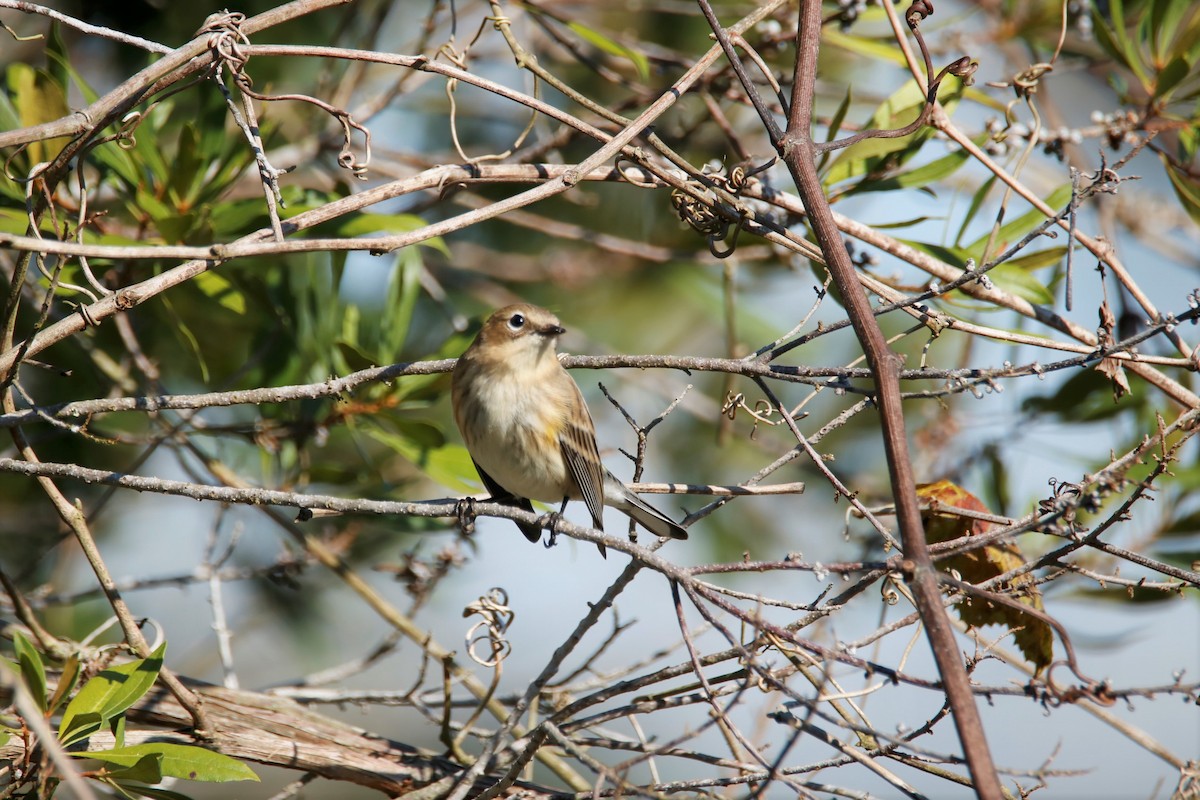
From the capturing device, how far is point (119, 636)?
12.3 feet

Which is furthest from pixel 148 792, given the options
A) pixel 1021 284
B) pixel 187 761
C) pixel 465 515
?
pixel 1021 284

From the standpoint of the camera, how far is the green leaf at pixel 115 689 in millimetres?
1962

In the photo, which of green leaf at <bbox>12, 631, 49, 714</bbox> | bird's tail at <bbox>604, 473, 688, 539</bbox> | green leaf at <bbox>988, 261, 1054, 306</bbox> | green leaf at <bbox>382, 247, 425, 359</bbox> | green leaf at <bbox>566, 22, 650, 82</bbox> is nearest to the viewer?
green leaf at <bbox>12, 631, 49, 714</bbox>

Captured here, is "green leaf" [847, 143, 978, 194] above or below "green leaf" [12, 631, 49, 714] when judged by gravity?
above

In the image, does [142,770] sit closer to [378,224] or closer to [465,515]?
[465,515]

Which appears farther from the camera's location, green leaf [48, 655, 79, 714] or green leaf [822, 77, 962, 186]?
green leaf [822, 77, 962, 186]

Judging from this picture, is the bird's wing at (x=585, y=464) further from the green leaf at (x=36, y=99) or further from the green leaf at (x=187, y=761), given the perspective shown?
the green leaf at (x=36, y=99)

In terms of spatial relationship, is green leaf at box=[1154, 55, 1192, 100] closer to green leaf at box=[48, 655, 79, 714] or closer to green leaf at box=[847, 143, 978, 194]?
green leaf at box=[847, 143, 978, 194]

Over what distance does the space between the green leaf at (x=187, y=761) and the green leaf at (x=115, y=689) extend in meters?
0.08

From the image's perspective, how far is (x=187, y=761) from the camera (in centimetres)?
197

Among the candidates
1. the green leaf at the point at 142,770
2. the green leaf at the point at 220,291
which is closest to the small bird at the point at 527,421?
the green leaf at the point at 220,291

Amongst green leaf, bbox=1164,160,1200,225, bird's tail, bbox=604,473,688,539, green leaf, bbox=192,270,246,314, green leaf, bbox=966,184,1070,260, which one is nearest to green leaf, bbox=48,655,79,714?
→ green leaf, bbox=192,270,246,314

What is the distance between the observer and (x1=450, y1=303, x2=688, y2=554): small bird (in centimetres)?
321

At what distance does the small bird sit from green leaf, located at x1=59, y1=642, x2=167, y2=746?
4.28 ft
